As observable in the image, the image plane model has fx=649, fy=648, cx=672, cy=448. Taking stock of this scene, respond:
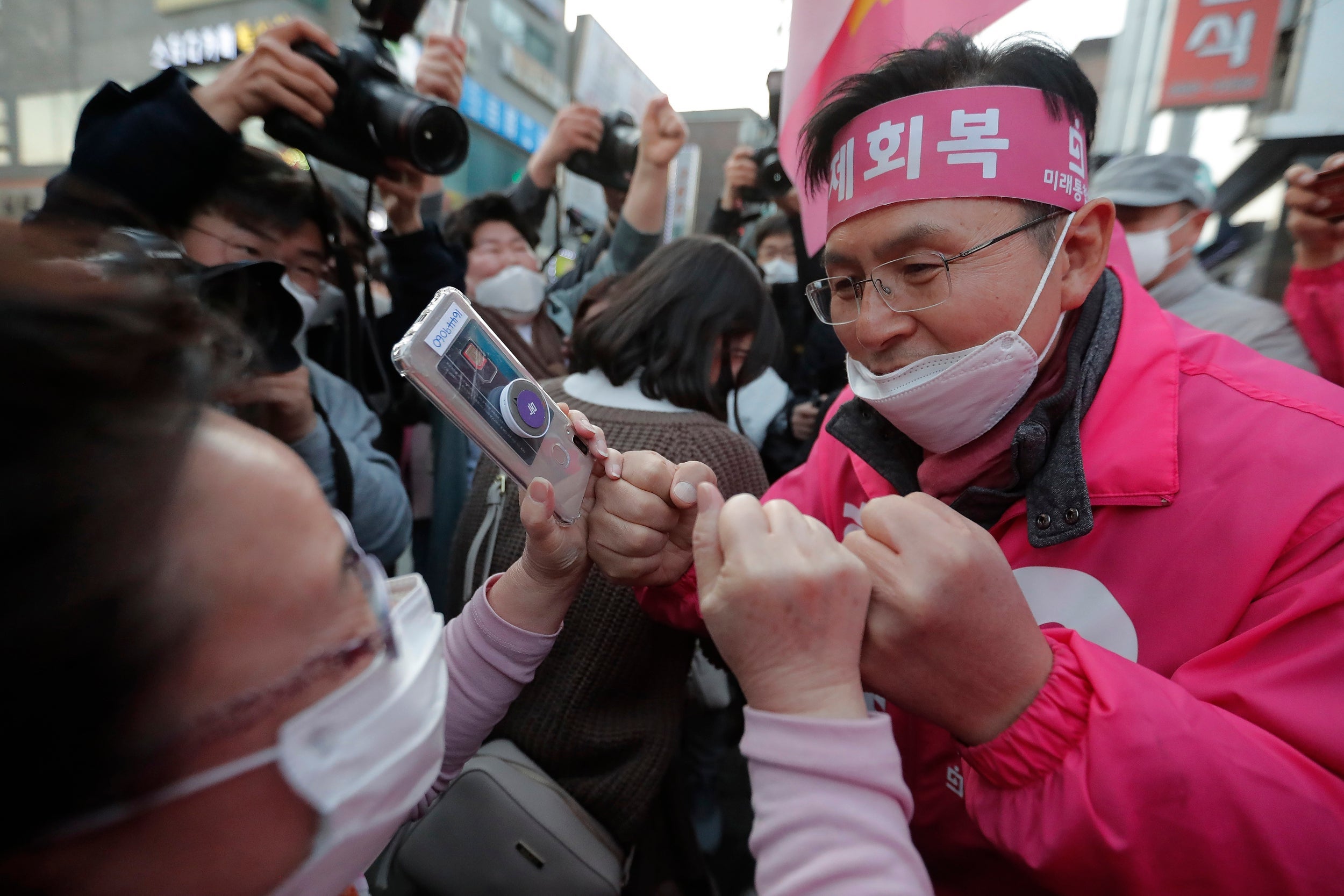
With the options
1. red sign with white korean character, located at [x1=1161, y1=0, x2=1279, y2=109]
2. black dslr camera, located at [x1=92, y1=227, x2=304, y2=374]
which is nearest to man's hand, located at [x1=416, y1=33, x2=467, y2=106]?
black dslr camera, located at [x1=92, y1=227, x2=304, y2=374]

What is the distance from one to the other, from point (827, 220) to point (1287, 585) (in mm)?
973

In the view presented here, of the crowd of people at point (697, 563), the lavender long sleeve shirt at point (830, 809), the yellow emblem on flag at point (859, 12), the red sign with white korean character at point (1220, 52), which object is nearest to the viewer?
the crowd of people at point (697, 563)

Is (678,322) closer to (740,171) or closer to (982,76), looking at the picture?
(982,76)

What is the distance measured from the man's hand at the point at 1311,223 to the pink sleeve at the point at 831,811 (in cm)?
267

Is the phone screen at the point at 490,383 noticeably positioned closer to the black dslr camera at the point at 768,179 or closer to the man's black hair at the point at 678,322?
the man's black hair at the point at 678,322

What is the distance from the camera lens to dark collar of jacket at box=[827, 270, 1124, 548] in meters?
1.02

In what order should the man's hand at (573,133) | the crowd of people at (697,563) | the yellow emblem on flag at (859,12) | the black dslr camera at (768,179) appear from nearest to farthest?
1. the crowd of people at (697,563)
2. the yellow emblem on flag at (859,12)
3. the man's hand at (573,133)
4. the black dslr camera at (768,179)

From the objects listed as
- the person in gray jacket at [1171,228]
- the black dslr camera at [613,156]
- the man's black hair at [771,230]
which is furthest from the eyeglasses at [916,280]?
the man's black hair at [771,230]

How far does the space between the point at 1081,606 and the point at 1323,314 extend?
7.20ft

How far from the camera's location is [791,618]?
78 cm

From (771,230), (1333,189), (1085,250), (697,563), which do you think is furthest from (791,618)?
(771,230)

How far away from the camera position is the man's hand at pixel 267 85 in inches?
64.7

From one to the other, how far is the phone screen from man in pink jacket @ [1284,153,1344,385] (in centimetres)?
267

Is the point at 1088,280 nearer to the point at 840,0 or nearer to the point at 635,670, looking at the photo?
the point at 840,0
